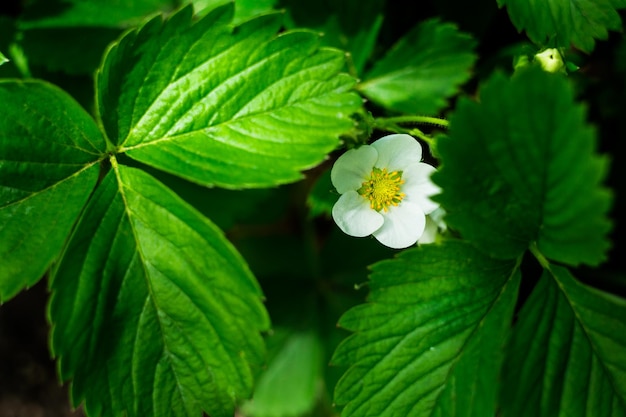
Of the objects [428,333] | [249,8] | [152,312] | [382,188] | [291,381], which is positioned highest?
[249,8]

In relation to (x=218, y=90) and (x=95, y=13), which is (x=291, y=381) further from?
(x=95, y=13)

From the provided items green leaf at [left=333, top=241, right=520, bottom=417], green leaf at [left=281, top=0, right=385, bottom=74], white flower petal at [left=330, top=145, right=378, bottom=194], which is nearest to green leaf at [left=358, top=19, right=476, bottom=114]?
green leaf at [left=281, top=0, right=385, bottom=74]

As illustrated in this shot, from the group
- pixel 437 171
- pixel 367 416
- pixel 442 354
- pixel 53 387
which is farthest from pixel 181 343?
pixel 53 387

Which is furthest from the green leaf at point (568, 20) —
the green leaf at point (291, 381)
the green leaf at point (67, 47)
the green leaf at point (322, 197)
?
the green leaf at point (291, 381)

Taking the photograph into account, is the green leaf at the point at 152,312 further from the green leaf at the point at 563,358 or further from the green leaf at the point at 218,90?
the green leaf at the point at 563,358

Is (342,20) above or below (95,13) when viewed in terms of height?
below

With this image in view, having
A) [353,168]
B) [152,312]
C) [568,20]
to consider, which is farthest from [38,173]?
[568,20]
